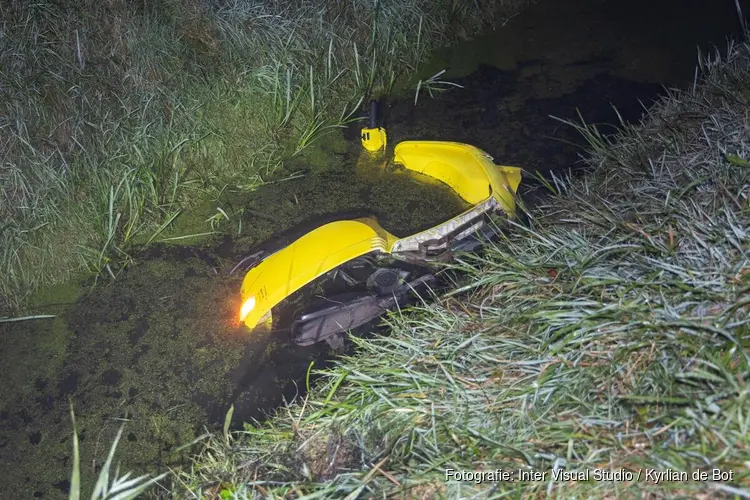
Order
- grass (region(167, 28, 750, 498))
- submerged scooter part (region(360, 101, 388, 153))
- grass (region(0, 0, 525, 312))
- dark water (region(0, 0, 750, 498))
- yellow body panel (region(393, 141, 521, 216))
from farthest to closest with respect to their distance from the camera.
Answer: submerged scooter part (region(360, 101, 388, 153)), grass (region(0, 0, 525, 312)), yellow body panel (region(393, 141, 521, 216)), dark water (region(0, 0, 750, 498)), grass (region(167, 28, 750, 498))

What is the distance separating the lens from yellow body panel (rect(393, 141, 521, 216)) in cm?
303

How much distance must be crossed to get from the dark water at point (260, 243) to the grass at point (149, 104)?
198 millimetres

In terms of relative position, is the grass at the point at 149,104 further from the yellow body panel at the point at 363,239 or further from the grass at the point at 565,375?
the grass at the point at 565,375

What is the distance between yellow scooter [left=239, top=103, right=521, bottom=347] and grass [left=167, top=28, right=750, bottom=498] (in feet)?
0.69

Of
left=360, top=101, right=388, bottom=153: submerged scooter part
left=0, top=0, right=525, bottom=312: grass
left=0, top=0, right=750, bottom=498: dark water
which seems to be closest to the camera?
left=0, top=0, right=750, bottom=498: dark water

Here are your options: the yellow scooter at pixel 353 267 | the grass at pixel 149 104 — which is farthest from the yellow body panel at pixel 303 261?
the grass at pixel 149 104

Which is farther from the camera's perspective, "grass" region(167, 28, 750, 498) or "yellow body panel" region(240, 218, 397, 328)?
"yellow body panel" region(240, 218, 397, 328)

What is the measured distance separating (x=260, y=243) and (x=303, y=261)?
2.20 ft

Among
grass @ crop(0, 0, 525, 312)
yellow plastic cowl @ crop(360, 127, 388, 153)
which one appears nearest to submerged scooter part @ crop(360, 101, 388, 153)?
yellow plastic cowl @ crop(360, 127, 388, 153)

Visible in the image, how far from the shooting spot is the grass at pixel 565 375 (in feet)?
5.03

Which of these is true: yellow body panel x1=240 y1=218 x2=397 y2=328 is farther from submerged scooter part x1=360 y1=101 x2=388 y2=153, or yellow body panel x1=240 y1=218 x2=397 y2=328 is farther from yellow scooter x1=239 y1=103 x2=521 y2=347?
submerged scooter part x1=360 y1=101 x2=388 y2=153

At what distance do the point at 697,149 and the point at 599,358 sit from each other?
56.0 inches

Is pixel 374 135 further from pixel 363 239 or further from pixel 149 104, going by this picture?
pixel 149 104

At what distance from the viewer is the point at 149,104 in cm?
350
